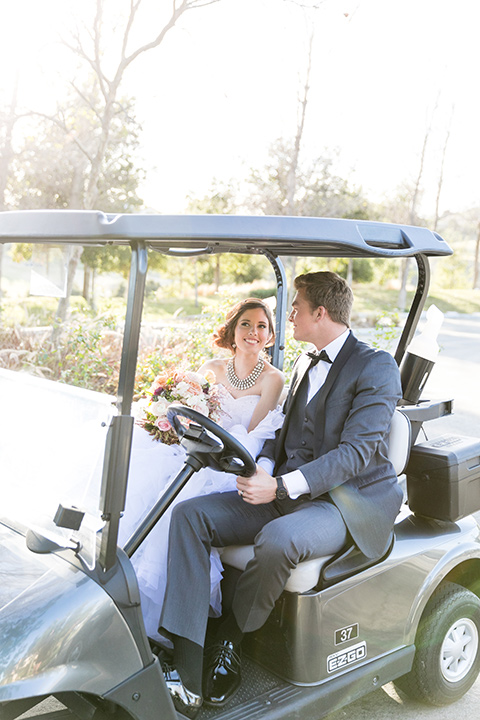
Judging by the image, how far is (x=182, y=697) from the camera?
1.99 m

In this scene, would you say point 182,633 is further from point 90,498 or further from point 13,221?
point 13,221

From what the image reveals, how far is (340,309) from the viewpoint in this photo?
2.65 metres

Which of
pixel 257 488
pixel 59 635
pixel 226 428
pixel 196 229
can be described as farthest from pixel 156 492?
pixel 196 229

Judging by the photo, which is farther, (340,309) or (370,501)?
(340,309)

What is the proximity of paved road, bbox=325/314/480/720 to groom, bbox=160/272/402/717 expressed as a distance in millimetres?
713

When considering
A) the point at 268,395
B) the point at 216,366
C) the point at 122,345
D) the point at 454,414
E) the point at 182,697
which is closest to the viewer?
the point at 182,697

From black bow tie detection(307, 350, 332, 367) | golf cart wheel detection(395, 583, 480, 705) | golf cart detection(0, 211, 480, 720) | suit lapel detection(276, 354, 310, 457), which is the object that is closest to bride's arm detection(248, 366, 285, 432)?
suit lapel detection(276, 354, 310, 457)

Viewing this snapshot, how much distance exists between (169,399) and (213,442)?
0.68m

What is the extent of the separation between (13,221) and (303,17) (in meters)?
6.27

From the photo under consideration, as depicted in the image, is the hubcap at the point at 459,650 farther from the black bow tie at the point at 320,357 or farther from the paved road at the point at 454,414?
the black bow tie at the point at 320,357

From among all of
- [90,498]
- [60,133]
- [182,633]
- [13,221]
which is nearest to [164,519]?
[182,633]

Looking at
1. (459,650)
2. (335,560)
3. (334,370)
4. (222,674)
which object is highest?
(334,370)

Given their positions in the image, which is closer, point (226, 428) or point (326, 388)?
point (326, 388)

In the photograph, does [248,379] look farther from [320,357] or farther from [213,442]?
[213,442]
